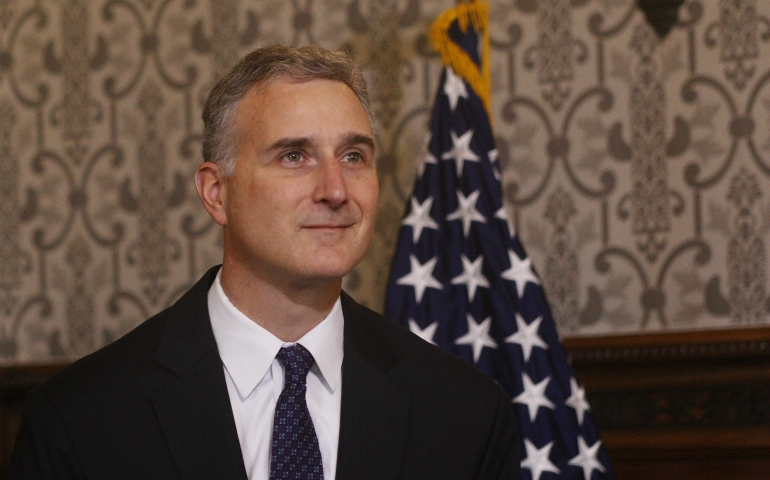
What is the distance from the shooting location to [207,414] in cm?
187

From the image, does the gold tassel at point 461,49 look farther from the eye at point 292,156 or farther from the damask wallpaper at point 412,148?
the eye at point 292,156

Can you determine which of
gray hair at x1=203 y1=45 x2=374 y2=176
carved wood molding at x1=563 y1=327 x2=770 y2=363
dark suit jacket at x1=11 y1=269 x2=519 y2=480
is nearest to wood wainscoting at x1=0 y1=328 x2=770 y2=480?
carved wood molding at x1=563 y1=327 x2=770 y2=363

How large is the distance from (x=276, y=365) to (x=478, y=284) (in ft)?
3.54

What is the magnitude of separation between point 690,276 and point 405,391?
4.53 feet

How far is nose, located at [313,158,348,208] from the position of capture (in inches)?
74.6

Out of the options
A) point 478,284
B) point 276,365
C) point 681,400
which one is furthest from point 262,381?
point 681,400

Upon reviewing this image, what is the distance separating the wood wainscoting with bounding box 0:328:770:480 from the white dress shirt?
51.7 inches

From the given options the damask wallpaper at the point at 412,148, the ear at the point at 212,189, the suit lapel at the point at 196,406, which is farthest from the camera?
the damask wallpaper at the point at 412,148

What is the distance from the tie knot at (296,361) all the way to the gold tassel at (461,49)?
1.32 meters

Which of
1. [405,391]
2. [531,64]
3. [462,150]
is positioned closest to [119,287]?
[462,150]

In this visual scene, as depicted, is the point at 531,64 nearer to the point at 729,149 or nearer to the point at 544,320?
the point at 729,149

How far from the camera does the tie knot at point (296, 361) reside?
76.3 inches

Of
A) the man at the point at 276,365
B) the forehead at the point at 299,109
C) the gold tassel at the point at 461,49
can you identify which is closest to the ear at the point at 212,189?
the man at the point at 276,365

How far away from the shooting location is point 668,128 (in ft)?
10.2
